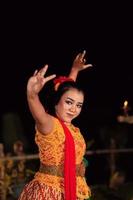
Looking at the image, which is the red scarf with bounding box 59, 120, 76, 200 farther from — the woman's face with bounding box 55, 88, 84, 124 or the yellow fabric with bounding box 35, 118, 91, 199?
the woman's face with bounding box 55, 88, 84, 124

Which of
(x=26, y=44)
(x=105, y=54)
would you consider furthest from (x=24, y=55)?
(x=105, y=54)

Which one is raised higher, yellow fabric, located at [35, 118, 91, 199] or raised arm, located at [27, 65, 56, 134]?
raised arm, located at [27, 65, 56, 134]

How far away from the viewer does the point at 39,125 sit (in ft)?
13.1

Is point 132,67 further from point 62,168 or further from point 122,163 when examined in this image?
point 62,168

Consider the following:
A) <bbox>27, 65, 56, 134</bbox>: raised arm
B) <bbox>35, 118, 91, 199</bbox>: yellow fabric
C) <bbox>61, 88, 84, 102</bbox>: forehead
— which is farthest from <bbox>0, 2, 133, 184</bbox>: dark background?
<bbox>27, 65, 56, 134</bbox>: raised arm

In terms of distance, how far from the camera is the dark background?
910cm

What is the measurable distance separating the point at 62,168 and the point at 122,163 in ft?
19.0

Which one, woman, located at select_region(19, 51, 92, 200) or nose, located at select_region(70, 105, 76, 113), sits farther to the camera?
nose, located at select_region(70, 105, 76, 113)

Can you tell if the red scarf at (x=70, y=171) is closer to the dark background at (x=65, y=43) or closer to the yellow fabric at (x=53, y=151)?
the yellow fabric at (x=53, y=151)

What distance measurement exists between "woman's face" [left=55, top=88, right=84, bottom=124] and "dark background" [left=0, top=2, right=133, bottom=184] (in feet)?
16.0

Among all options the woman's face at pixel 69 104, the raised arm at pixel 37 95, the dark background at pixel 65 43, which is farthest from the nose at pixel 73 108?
the dark background at pixel 65 43

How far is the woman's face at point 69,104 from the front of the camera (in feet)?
14.0

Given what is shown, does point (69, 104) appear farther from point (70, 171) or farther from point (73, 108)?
point (70, 171)

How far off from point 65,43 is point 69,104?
17.1 ft
